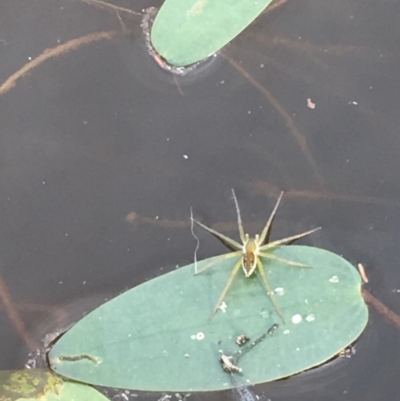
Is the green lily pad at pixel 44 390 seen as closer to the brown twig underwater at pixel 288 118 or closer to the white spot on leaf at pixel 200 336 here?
the white spot on leaf at pixel 200 336

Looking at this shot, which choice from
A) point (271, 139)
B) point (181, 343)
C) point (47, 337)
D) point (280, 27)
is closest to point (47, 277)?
point (47, 337)

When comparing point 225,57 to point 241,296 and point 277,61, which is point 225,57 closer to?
point 277,61

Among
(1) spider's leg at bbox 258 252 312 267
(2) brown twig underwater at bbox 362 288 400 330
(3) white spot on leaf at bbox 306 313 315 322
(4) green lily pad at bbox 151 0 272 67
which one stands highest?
(4) green lily pad at bbox 151 0 272 67

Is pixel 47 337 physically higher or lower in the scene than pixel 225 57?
lower

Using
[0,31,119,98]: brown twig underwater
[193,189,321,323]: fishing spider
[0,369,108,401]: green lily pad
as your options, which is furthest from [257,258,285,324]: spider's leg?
[0,31,119,98]: brown twig underwater

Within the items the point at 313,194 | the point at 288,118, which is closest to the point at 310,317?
the point at 313,194

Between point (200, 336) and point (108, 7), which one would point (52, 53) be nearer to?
point (108, 7)

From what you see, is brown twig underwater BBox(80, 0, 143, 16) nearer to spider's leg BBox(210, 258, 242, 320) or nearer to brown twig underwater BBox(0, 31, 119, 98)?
brown twig underwater BBox(0, 31, 119, 98)
